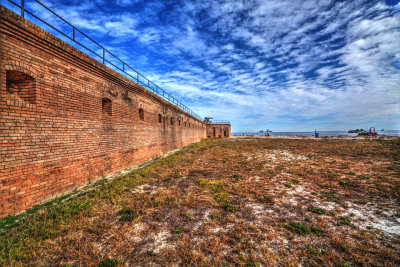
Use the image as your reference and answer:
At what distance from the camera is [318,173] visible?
8172mm

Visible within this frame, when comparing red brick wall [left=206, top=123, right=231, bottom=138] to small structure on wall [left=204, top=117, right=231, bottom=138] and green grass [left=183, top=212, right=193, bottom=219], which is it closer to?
small structure on wall [left=204, top=117, right=231, bottom=138]

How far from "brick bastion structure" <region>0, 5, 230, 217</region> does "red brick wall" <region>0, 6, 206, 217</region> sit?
18mm

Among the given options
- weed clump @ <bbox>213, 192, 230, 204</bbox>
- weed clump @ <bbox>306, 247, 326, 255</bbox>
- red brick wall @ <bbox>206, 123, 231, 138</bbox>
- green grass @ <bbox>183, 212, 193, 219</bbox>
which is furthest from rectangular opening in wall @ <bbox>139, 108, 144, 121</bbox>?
red brick wall @ <bbox>206, 123, 231, 138</bbox>

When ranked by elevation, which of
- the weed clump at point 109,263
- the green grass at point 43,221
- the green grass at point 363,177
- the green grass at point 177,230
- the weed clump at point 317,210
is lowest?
the green grass at point 177,230

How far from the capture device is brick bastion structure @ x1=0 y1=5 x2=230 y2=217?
13.4ft

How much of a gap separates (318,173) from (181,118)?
56.6 feet

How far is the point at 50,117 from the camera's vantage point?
16.7 ft

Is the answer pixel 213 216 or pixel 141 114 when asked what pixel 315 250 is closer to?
pixel 213 216

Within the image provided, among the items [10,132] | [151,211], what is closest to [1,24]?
[10,132]

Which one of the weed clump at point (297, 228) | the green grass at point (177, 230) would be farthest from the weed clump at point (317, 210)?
the green grass at point (177, 230)

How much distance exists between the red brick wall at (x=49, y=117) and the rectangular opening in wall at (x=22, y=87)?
0.02 m

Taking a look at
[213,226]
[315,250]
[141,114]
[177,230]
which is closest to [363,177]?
[315,250]

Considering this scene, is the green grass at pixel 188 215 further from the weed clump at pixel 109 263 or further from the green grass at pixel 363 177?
the green grass at pixel 363 177

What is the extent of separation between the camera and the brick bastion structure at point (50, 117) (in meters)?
4.07
